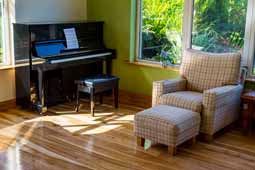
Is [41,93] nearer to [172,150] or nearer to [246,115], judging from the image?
[172,150]

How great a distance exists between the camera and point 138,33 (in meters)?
5.23

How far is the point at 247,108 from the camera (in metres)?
4.00

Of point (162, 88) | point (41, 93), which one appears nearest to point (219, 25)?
point (162, 88)

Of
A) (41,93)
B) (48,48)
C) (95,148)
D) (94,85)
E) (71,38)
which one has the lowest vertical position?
(95,148)

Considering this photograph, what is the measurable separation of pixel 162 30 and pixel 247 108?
1.65 meters

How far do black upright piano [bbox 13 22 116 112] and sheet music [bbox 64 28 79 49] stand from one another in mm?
41

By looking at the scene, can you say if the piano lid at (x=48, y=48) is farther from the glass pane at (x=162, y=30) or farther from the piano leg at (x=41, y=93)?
the glass pane at (x=162, y=30)

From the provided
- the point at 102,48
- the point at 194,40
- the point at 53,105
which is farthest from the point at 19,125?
the point at 194,40

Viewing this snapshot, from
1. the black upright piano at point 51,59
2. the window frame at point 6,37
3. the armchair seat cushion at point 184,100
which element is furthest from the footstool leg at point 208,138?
the window frame at point 6,37

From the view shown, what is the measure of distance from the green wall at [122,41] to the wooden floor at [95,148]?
0.84 meters

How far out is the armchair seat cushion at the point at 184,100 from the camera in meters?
3.78

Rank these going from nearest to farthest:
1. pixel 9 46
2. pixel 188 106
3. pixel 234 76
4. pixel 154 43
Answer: pixel 188 106 → pixel 234 76 → pixel 9 46 → pixel 154 43

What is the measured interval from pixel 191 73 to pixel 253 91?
0.72 m

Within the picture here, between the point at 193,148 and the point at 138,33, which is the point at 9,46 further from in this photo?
the point at 193,148
